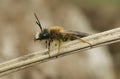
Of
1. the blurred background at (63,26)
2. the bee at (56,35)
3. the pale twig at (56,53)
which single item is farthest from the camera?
the blurred background at (63,26)

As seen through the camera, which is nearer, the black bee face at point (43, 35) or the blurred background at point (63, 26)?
the black bee face at point (43, 35)

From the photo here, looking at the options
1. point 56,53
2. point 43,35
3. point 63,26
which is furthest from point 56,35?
point 63,26

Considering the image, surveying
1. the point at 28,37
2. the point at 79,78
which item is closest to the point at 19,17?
the point at 28,37

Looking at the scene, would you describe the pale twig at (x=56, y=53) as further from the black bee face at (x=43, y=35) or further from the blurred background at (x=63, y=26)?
the blurred background at (x=63, y=26)

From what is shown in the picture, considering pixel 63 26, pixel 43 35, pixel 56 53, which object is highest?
pixel 43 35

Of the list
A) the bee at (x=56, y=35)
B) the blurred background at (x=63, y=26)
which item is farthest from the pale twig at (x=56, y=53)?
the blurred background at (x=63, y=26)

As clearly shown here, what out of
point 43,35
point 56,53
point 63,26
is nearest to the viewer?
point 56,53

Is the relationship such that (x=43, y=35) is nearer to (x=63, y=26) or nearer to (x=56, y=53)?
(x=56, y=53)
